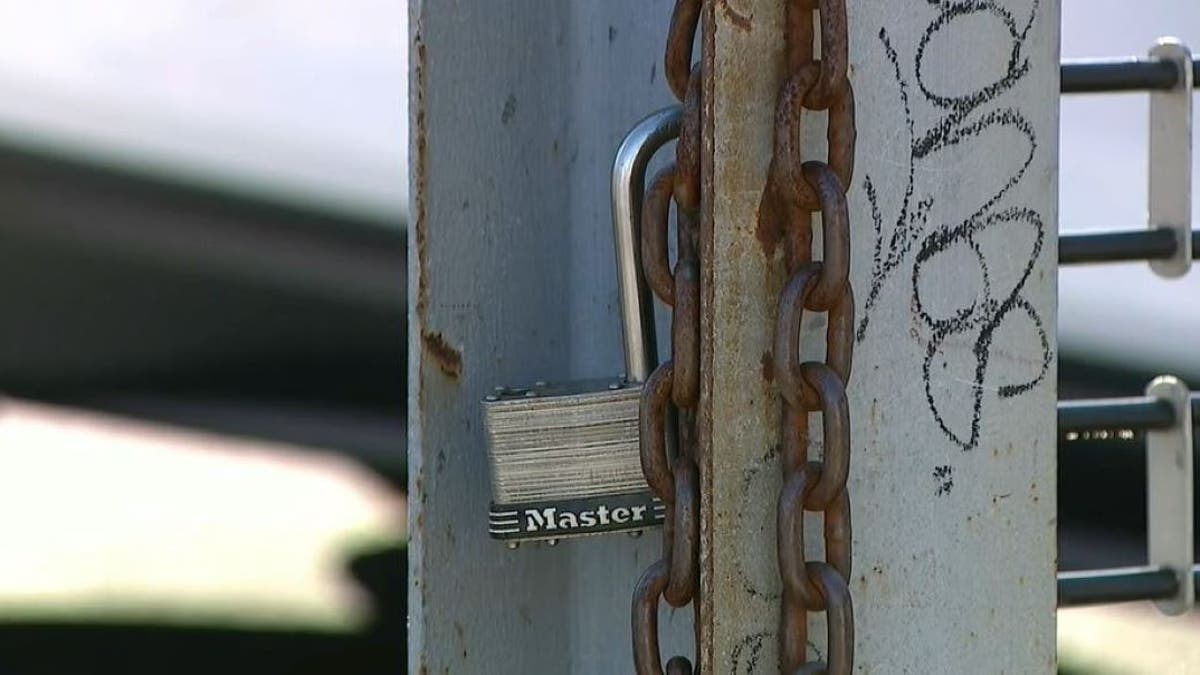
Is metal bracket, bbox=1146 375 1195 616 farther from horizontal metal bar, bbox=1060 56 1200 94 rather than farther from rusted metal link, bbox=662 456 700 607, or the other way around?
rusted metal link, bbox=662 456 700 607

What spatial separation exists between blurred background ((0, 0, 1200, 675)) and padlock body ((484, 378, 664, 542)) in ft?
2.88

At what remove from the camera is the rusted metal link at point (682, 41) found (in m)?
0.85

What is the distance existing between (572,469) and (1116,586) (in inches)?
43.4

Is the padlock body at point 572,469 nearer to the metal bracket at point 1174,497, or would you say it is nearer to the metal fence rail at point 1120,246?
Result: the metal fence rail at point 1120,246

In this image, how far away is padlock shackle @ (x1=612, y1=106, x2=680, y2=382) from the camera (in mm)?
954

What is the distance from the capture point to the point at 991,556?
96 centimetres

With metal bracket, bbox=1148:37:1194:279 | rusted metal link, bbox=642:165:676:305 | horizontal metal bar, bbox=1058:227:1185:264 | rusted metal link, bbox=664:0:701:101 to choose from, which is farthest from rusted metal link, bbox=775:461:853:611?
metal bracket, bbox=1148:37:1194:279

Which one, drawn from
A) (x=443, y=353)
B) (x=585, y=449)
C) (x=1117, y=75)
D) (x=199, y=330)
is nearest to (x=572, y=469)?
(x=585, y=449)

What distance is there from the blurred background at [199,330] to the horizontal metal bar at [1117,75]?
0.78 meters

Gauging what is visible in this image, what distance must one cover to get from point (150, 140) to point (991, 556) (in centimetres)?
121

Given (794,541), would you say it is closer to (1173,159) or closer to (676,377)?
(676,377)

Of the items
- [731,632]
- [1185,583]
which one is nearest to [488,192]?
[731,632]

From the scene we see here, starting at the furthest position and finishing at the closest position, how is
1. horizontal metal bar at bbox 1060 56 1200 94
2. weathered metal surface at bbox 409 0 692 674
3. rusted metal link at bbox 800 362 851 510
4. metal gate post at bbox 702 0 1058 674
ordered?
horizontal metal bar at bbox 1060 56 1200 94, weathered metal surface at bbox 409 0 692 674, metal gate post at bbox 702 0 1058 674, rusted metal link at bbox 800 362 851 510

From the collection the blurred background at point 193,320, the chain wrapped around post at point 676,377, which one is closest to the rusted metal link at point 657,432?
the chain wrapped around post at point 676,377
